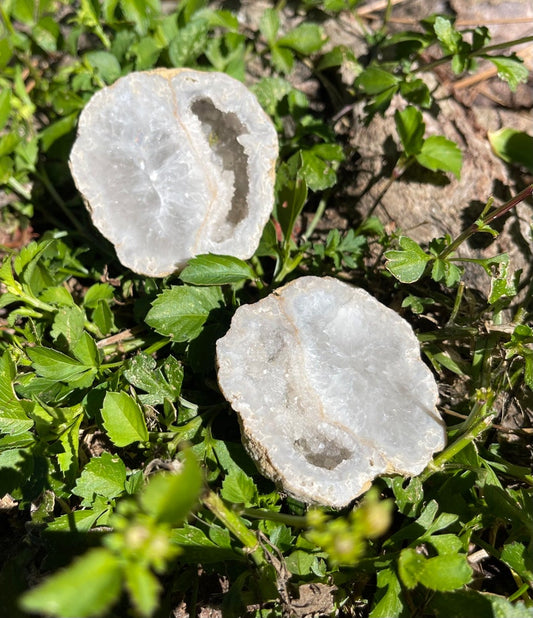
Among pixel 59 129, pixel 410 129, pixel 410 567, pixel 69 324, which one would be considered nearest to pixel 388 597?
pixel 410 567

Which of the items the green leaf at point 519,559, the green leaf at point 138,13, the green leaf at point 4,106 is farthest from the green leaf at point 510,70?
the green leaf at point 4,106

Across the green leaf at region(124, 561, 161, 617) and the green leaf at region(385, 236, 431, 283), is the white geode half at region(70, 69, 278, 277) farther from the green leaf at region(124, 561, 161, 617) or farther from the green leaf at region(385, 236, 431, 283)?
the green leaf at region(124, 561, 161, 617)

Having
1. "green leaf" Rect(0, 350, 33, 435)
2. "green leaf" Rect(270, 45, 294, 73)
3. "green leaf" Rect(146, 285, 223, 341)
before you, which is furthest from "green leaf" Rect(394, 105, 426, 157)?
"green leaf" Rect(0, 350, 33, 435)

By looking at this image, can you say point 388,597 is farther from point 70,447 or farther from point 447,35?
point 447,35

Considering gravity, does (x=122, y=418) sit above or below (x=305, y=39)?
below

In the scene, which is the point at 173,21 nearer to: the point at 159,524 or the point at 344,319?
the point at 344,319

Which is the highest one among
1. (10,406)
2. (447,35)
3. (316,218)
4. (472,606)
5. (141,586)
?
(447,35)

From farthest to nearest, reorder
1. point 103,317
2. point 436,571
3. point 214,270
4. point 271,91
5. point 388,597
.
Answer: point 271,91, point 103,317, point 214,270, point 388,597, point 436,571
